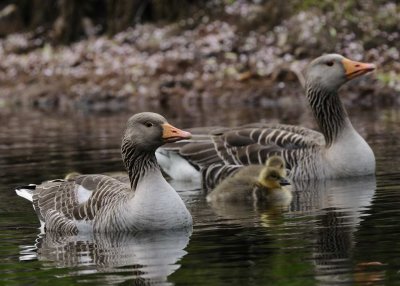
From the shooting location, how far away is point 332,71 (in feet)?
59.9

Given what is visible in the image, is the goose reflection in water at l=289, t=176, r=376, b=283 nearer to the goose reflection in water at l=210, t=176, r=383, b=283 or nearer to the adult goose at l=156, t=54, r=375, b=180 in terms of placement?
the goose reflection in water at l=210, t=176, r=383, b=283

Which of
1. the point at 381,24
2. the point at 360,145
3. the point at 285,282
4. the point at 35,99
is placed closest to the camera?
the point at 285,282

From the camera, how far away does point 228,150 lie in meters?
18.4

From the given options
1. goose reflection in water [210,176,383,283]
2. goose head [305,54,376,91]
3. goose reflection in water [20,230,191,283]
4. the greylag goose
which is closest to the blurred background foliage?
goose head [305,54,376,91]

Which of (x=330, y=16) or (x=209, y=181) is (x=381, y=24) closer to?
(x=330, y=16)

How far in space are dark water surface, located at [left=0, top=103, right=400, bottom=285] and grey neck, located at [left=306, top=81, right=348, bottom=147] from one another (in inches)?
40.5

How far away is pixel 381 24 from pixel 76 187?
23.3m

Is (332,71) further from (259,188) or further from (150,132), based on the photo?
(150,132)

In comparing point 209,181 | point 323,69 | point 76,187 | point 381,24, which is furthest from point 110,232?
point 381,24

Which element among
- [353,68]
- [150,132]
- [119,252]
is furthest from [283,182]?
[119,252]

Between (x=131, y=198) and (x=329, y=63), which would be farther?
(x=329, y=63)

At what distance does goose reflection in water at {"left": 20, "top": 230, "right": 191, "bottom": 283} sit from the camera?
33.9 feet

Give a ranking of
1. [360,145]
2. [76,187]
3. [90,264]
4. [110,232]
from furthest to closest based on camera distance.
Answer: [360,145], [76,187], [110,232], [90,264]

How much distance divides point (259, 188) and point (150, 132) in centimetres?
316
